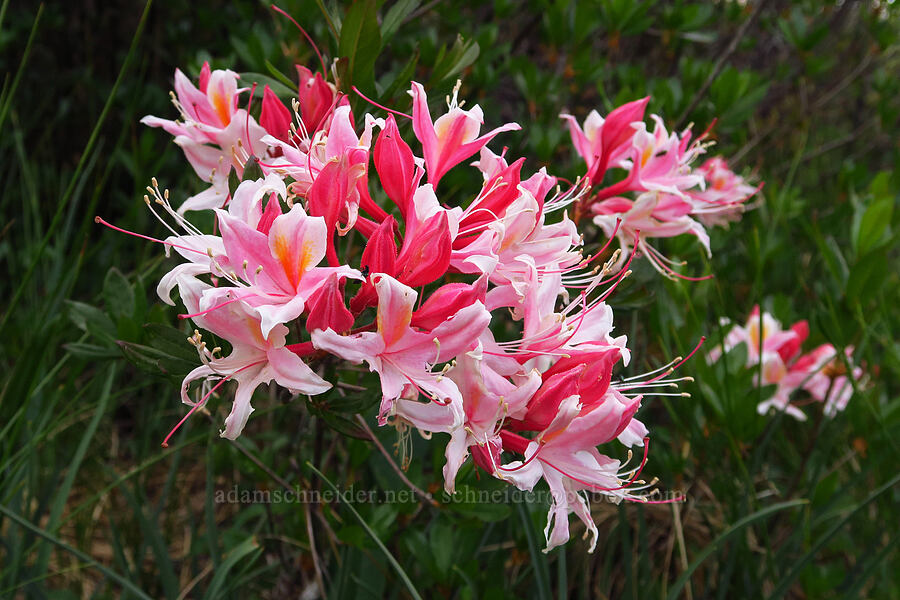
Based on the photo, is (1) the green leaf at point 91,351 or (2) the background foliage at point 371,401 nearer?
(1) the green leaf at point 91,351

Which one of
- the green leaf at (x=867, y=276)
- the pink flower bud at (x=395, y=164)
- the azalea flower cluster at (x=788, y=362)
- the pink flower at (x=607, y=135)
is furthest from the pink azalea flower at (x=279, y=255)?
the green leaf at (x=867, y=276)

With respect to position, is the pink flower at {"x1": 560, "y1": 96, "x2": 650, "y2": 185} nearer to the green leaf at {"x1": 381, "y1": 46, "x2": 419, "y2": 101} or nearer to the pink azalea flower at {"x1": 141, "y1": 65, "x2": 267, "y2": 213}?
the green leaf at {"x1": 381, "y1": 46, "x2": 419, "y2": 101}

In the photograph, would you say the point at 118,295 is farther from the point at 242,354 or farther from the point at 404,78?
the point at 404,78

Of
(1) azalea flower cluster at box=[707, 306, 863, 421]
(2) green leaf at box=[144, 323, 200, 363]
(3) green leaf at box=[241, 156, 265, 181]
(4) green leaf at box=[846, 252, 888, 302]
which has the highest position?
(4) green leaf at box=[846, 252, 888, 302]

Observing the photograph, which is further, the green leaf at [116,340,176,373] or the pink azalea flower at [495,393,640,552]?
the green leaf at [116,340,176,373]

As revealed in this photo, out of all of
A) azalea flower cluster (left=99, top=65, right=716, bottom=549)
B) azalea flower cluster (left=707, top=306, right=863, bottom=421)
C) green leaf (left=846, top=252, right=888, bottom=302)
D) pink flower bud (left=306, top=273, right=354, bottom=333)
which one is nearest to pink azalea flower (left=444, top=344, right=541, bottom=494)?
azalea flower cluster (left=99, top=65, right=716, bottom=549)

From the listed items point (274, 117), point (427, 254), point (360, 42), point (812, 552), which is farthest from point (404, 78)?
point (812, 552)

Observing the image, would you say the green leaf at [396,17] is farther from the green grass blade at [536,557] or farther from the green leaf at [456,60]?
the green grass blade at [536,557]
